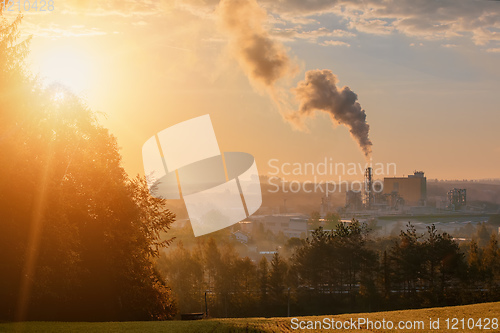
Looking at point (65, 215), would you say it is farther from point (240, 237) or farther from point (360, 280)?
point (240, 237)

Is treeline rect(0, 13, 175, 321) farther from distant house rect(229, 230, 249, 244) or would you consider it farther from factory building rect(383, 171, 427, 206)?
factory building rect(383, 171, 427, 206)

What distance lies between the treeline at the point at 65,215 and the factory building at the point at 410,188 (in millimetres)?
138206

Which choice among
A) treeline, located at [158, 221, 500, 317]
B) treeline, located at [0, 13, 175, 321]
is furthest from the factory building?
treeline, located at [0, 13, 175, 321]

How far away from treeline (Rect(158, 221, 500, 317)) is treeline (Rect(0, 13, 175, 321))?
24.2 m

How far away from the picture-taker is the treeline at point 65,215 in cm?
2134

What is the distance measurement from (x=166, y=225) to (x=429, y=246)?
31767 millimetres

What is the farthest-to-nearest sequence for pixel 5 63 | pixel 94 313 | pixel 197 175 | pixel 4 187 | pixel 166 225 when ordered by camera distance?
1. pixel 197 175
2. pixel 166 225
3. pixel 94 313
4. pixel 5 63
5. pixel 4 187

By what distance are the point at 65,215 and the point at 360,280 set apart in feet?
118

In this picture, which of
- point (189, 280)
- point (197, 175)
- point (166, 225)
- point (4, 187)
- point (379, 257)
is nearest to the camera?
point (4, 187)

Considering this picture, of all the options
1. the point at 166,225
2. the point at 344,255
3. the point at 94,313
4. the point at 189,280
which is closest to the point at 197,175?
the point at 189,280

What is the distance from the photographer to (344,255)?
56031mm

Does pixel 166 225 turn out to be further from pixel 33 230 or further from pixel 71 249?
pixel 33 230

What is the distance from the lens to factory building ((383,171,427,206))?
165250 mm

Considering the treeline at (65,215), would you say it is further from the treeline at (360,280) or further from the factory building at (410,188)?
the factory building at (410,188)
